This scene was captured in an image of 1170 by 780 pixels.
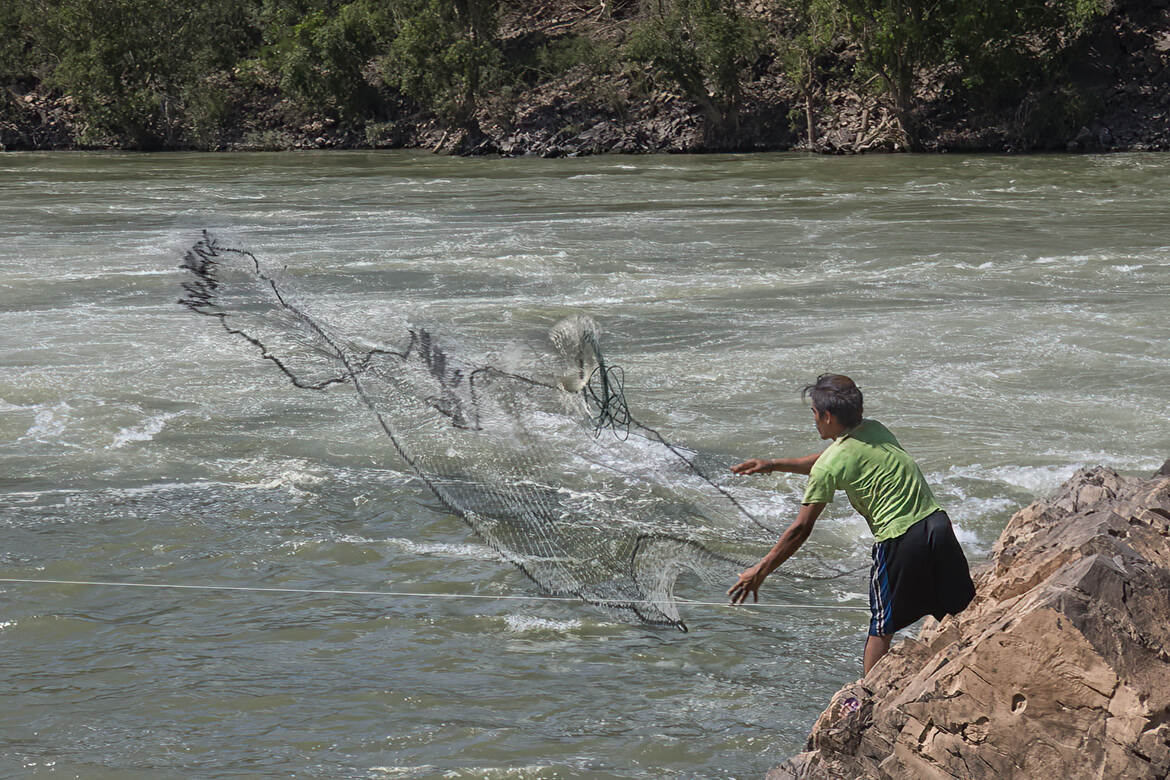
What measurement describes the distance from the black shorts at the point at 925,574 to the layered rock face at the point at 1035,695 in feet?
2.37

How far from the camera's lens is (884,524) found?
15.9ft

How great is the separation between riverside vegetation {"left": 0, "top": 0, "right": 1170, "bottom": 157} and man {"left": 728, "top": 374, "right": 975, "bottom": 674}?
30503 mm

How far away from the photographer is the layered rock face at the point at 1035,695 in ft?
11.5

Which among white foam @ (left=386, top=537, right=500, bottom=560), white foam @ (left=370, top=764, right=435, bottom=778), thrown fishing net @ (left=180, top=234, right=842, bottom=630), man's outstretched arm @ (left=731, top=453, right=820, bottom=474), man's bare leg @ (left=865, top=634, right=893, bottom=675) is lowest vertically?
white foam @ (left=370, top=764, right=435, bottom=778)

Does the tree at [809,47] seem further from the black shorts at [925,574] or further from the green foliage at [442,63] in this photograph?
the black shorts at [925,574]

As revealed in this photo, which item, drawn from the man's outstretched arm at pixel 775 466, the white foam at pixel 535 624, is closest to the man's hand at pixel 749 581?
the man's outstretched arm at pixel 775 466

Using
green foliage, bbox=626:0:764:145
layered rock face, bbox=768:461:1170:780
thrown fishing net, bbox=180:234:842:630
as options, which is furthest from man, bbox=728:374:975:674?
green foliage, bbox=626:0:764:145

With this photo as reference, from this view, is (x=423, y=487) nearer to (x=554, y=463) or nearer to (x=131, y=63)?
(x=554, y=463)

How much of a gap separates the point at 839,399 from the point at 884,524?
19.3 inches

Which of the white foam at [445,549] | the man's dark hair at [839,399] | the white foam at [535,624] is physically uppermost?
the man's dark hair at [839,399]

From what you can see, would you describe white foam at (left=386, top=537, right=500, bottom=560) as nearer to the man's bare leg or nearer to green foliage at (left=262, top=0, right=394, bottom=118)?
the man's bare leg

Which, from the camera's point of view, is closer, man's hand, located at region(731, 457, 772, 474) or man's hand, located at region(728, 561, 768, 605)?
man's hand, located at region(728, 561, 768, 605)

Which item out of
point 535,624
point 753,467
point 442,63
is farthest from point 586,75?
point 753,467

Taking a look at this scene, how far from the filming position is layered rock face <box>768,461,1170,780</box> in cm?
350
